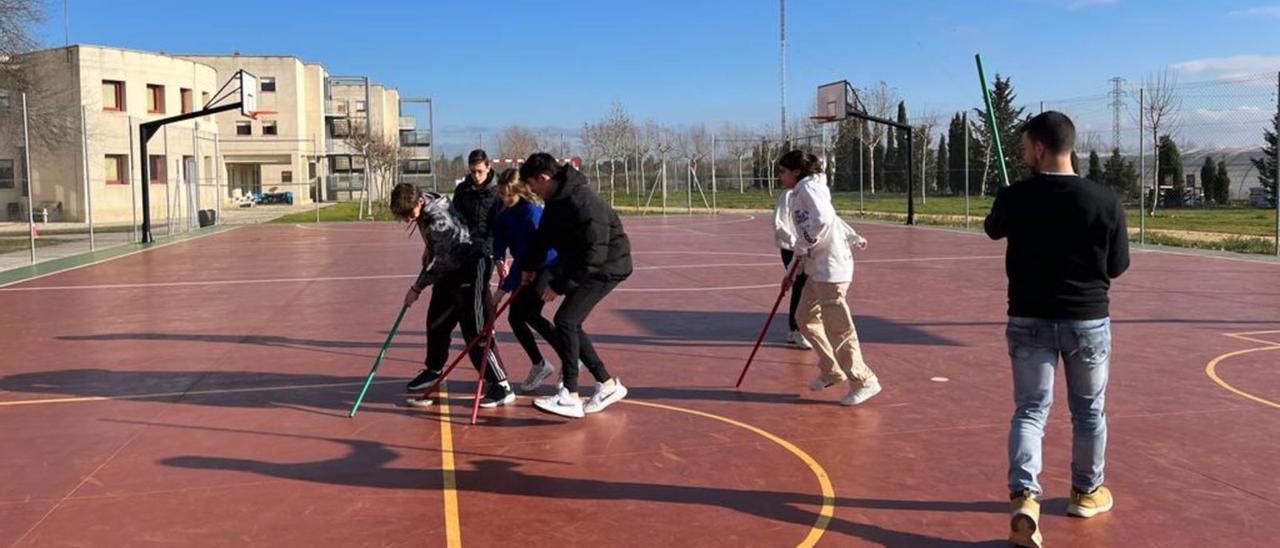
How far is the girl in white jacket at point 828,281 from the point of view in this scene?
6.69 m

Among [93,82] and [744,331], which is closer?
[744,331]

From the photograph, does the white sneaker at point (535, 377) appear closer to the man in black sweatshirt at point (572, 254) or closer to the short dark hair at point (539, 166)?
the man in black sweatshirt at point (572, 254)

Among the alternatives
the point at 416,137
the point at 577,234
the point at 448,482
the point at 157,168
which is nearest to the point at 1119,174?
the point at 577,234

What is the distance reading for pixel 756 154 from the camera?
6638 centimetres

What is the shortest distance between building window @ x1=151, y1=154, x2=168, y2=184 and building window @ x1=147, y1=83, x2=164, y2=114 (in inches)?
224

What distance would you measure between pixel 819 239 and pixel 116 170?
4240 cm

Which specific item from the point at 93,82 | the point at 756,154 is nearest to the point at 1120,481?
the point at 93,82

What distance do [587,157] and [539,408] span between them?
53.5m

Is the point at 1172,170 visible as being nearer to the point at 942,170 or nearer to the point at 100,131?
the point at 942,170

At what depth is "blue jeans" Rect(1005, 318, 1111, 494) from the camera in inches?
166

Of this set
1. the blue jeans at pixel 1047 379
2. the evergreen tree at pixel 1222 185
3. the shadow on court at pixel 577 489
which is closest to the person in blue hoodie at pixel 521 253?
the shadow on court at pixel 577 489

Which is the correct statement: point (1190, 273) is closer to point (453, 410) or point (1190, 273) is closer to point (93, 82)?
point (453, 410)

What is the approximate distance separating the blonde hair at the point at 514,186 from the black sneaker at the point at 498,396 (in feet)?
4.29

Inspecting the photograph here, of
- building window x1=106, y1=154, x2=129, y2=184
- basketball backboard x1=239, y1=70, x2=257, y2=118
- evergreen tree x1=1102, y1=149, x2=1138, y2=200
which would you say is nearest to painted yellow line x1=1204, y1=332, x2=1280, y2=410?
basketball backboard x1=239, y1=70, x2=257, y2=118
